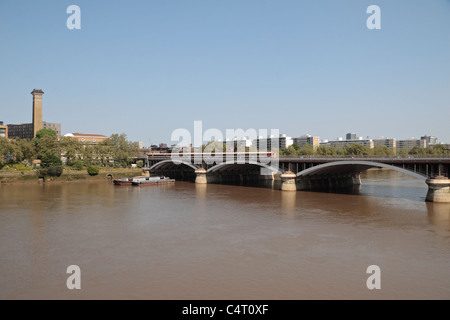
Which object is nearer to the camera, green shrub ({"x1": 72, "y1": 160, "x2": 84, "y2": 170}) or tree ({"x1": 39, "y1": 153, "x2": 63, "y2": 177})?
tree ({"x1": 39, "y1": 153, "x2": 63, "y2": 177})

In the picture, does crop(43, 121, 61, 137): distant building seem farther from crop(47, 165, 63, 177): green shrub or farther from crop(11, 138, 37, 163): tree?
crop(47, 165, 63, 177): green shrub

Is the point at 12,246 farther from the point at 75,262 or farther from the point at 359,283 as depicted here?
the point at 359,283

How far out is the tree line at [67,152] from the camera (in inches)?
2367

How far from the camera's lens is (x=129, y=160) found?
78.2 meters

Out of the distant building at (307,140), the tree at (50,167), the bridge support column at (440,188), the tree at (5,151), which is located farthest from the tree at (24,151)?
the distant building at (307,140)

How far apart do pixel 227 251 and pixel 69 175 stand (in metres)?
50.8

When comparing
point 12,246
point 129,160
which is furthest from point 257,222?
point 129,160

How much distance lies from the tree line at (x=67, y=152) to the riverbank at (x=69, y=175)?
1657mm

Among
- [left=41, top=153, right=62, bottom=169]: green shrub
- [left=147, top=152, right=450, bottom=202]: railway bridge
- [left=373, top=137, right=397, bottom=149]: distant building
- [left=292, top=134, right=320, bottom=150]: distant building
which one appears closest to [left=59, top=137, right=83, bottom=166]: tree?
[left=41, top=153, right=62, bottom=169]: green shrub

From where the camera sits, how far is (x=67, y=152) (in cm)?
6806

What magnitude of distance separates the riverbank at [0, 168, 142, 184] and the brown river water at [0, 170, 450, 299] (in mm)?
26065

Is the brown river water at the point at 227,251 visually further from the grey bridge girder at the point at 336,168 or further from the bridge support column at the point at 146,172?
the bridge support column at the point at 146,172

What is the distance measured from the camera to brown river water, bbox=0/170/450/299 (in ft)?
41.7

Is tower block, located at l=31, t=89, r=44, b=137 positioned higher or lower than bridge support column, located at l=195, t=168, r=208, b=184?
higher
